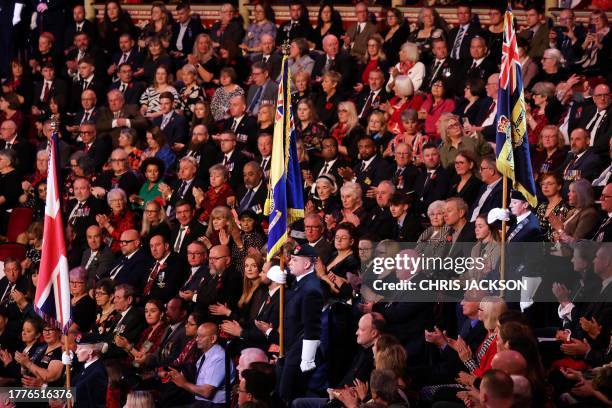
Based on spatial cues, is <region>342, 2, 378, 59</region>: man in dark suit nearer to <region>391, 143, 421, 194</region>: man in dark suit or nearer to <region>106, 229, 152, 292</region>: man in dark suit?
<region>391, 143, 421, 194</region>: man in dark suit

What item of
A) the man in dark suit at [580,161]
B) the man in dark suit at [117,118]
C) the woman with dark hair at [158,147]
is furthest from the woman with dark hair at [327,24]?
the man in dark suit at [580,161]

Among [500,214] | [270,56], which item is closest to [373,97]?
[270,56]

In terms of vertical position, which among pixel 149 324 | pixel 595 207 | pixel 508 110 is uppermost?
pixel 508 110

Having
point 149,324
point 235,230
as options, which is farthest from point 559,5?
point 149,324

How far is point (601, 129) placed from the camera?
13727 millimetres

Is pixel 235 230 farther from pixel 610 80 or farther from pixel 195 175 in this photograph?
pixel 610 80

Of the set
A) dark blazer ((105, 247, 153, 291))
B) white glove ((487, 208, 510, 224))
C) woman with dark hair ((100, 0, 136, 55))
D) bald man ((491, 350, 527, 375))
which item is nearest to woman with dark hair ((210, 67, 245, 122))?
woman with dark hair ((100, 0, 136, 55))

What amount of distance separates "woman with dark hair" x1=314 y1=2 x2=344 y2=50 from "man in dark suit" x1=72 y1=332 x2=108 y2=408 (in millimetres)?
6726

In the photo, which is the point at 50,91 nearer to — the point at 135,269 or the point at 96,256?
the point at 96,256

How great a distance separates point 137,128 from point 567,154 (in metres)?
5.24

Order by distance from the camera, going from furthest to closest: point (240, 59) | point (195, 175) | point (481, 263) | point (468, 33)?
1. point (240, 59)
2. point (468, 33)
3. point (195, 175)
4. point (481, 263)

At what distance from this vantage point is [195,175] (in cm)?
1488

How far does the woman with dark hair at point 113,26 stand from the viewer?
61.5 feet

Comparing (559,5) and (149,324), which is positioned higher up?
(559,5)
